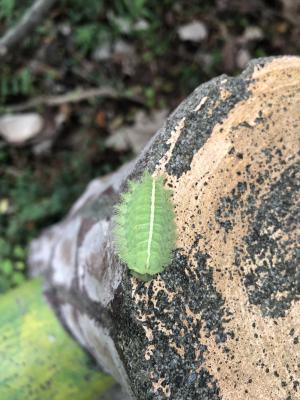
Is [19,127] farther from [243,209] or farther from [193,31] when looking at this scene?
[243,209]

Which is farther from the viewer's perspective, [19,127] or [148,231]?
[19,127]

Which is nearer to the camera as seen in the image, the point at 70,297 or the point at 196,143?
the point at 196,143

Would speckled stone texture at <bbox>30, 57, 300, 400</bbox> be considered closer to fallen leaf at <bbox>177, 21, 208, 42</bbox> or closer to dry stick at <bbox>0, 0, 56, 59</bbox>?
dry stick at <bbox>0, 0, 56, 59</bbox>

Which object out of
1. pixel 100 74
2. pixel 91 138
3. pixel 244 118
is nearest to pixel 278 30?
pixel 100 74

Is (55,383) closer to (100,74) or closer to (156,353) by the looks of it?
(156,353)

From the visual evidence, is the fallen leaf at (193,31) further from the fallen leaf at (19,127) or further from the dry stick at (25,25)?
the fallen leaf at (19,127)

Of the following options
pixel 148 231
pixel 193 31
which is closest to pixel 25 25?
pixel 193 31

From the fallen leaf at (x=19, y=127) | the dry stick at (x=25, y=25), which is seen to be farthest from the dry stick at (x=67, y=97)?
the dry stick at (x=25, y=25)
